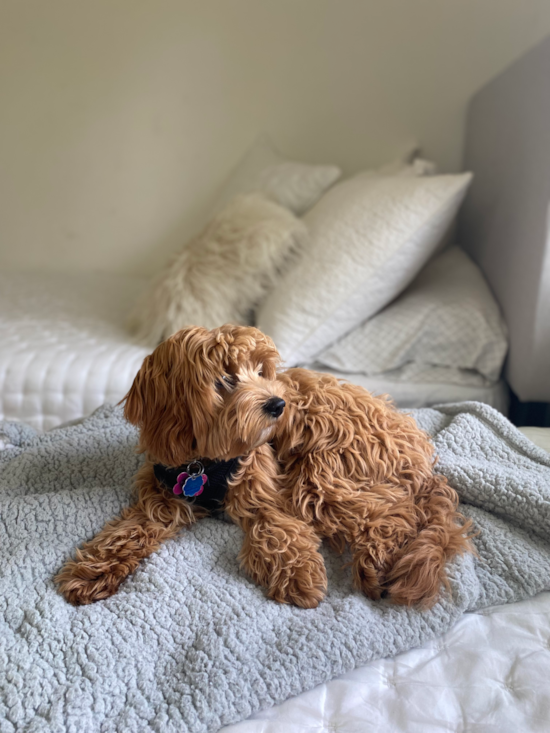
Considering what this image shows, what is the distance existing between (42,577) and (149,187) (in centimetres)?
191

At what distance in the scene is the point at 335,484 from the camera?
0.83m

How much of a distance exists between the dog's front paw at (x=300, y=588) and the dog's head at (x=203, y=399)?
184 mm

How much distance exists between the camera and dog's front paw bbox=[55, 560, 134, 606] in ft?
2.48

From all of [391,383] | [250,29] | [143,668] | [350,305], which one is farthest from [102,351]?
[250,29]

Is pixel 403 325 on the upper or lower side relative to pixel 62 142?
lower

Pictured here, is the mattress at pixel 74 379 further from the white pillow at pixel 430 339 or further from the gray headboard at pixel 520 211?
the gray headboard at pixel 520 211

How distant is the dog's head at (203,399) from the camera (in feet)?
2.52

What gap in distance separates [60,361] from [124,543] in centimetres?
74

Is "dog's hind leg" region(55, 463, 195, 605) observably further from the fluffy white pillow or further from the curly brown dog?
the fluffy white pillow

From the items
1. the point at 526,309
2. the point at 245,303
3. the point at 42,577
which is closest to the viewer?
the point at 42,577

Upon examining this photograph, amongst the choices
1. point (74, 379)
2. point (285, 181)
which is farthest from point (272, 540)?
point (285, 181)

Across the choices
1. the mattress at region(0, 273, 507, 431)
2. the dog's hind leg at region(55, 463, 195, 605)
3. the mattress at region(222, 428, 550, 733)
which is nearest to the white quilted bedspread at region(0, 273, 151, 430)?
the mattress at region(0, 273, 507, 431)

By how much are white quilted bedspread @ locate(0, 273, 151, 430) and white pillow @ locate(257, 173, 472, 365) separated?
1.38ft

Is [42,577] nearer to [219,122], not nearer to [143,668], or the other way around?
[143,668]
